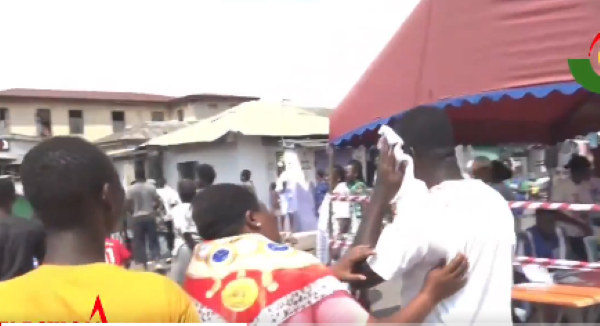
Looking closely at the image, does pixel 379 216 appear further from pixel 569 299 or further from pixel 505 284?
pixel 569 299

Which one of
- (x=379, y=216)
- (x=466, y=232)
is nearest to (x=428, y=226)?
(x=466, y=232)

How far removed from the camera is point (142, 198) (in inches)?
341

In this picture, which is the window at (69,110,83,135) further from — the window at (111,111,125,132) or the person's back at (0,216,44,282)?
the person's back at (0,216,44,282)

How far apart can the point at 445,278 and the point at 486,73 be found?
354 cm

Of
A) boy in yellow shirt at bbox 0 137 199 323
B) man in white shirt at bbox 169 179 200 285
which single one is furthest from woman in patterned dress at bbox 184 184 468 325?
man in white shirt at bbox 169 179 200 285

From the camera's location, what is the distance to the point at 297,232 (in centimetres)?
1096

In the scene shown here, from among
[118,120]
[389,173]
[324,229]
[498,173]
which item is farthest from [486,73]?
[118,120]

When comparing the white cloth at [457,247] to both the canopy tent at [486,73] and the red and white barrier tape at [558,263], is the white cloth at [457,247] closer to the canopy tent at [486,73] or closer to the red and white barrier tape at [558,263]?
the red and white barrier tape at [558,263]

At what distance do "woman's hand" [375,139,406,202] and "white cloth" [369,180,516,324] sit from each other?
122 mm

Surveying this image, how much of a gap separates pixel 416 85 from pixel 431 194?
3.84 metres

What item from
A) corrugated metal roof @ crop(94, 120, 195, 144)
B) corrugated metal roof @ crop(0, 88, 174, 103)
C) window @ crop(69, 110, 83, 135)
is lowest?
corrugated metal roof @ crop(94, 120, 195, 144)

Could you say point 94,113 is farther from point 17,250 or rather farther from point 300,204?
point 17,250

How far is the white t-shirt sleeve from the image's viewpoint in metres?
1.79

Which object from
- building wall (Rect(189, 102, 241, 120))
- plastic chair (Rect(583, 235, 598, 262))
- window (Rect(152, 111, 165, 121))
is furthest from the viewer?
window (Rect(152, 111, 165, 121))
